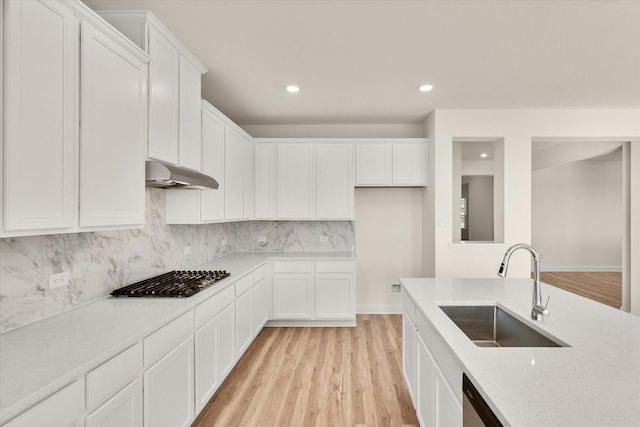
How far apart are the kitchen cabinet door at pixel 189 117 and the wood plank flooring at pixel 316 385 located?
1.89 metres

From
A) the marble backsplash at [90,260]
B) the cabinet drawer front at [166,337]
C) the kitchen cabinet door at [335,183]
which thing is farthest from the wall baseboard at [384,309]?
the cabinet drawer front at [166,337]

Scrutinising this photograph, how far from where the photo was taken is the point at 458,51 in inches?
99.2

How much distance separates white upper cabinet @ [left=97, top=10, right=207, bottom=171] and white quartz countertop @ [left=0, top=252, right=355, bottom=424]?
3.17ft

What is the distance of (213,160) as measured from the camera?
3080mm

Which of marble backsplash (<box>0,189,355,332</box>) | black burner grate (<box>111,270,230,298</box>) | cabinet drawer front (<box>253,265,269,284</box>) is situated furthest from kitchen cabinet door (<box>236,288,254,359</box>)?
marble backsplash (<box>0,189,355,332</box>)

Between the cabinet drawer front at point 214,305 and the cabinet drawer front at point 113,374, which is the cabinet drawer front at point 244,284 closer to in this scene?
the cabinet drawer front at point 214,305

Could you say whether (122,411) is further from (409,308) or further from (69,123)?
(409,308)

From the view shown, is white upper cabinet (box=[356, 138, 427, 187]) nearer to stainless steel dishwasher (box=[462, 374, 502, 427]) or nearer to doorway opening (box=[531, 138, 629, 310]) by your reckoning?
stainless steel dishwasher (box=[462, 374, 502, 427])

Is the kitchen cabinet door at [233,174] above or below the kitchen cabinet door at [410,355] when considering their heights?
above

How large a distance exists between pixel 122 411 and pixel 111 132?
4.47 ft

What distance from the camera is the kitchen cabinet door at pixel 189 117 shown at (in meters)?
2.45

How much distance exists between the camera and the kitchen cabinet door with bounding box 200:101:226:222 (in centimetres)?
290

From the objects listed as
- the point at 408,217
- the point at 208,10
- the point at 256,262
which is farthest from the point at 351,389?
the point at 208,10

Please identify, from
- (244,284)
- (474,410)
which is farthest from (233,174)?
(474,410)
